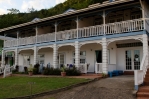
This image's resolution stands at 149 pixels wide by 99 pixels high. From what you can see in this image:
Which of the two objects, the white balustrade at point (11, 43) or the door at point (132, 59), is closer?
the door at point (132, 59)

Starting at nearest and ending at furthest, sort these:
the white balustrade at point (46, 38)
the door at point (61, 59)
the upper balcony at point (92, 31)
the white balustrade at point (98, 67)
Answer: the upper balcony at point (92, 31)
the white balustrade at point (98, 67)
the white balustrade at point (46, 38)
the door at point (61, 59)

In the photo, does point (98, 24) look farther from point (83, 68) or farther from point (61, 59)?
point (61, 59)

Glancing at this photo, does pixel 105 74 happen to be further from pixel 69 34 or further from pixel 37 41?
pixel 37 41

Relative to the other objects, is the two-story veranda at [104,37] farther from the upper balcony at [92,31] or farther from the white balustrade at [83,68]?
the white balustrade at [83,68]

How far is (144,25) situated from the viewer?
46.9 feet

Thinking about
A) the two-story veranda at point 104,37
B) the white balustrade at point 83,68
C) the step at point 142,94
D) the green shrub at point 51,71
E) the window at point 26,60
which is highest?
the two-story veranda at point 104,37

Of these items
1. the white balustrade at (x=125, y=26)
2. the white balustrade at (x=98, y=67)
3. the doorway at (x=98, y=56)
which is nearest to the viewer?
the white balustrade at (x=125, y=26)

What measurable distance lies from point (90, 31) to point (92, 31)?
0.20m

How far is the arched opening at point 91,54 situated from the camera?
19.7 m

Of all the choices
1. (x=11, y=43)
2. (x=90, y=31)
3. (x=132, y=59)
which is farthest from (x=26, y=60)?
(x=132, y=59)

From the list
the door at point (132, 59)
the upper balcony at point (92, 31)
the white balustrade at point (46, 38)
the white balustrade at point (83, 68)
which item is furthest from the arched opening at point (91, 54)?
the white balustrade at point (46, 38)

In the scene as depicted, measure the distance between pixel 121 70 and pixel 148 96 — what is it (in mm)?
9222

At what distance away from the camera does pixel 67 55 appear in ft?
73.6

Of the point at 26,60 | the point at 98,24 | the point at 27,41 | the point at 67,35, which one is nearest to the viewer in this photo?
the point at 67,35
